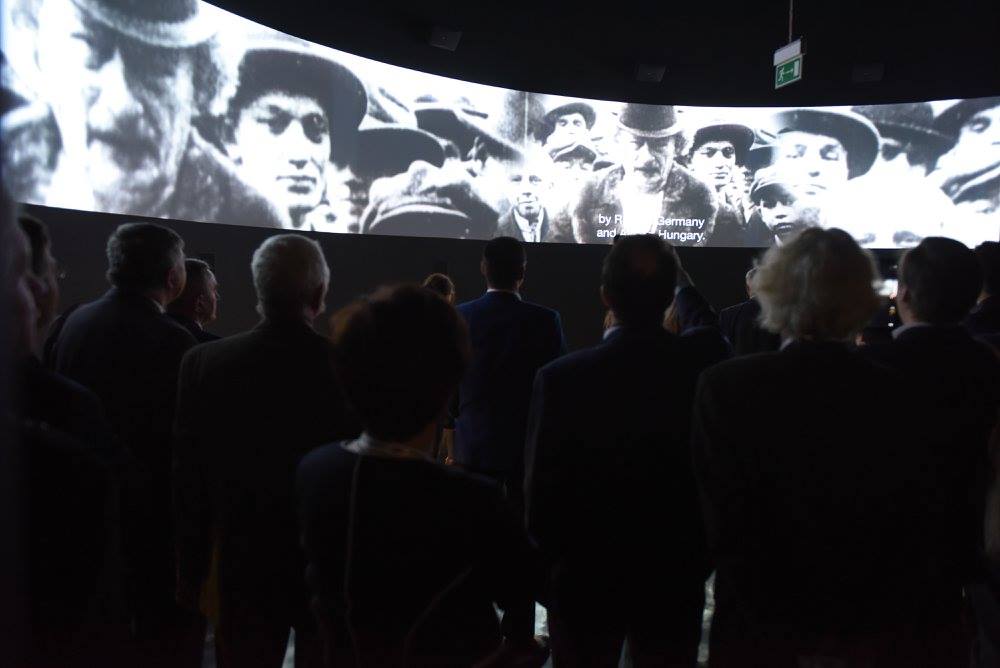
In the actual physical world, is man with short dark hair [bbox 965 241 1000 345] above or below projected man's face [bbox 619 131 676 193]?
below

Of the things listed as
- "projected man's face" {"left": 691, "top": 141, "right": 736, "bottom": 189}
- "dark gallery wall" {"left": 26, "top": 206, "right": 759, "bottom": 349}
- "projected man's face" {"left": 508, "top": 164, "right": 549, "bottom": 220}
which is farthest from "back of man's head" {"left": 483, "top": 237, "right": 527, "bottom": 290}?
"projected man's face" {"left": 691, "top": 141, "right": 736, "bottom": 189}

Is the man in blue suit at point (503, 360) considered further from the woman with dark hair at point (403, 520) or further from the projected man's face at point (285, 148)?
the projected man's face at point (285, 148)

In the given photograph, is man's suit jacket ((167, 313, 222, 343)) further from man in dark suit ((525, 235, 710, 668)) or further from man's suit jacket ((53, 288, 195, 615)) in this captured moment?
man in dark suit ((525, 235, 710, 668))

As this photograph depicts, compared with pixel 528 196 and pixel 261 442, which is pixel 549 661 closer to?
pixel 261 442

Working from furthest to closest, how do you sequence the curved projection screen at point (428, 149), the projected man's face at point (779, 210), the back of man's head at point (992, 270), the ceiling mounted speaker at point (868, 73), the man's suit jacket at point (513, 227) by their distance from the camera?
the projected man's face at point (779, 210)
the man's suit jacket at point (513, 227)
the ceiling mounted speaker at point (868, 73)
the curved projection screen at point (428, 149)
the back of man's head at point (992, 270)

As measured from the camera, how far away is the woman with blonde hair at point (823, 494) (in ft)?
4.38

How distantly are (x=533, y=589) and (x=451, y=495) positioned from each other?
9.8 inches

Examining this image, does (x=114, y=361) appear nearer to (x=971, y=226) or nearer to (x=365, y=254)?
(x=365, y=254)

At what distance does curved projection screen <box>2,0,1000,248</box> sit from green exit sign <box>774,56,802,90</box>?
1.89 meters

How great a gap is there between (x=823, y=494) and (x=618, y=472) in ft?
1.50

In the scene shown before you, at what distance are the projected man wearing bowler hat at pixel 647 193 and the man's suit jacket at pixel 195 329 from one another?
5765 millimetres

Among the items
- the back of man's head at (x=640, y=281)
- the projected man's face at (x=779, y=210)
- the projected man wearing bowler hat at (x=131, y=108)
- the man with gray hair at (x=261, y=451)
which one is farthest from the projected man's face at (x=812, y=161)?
the man with gray hair at (x=261, y=451)

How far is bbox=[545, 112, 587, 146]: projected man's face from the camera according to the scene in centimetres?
764

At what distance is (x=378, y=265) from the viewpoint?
22.9 ft
